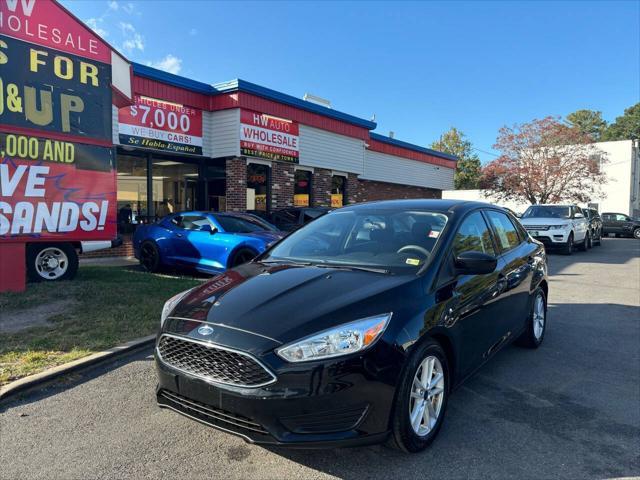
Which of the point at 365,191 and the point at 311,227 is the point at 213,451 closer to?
the point at 311,227

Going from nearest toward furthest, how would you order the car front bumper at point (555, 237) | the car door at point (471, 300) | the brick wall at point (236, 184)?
the car door at point (471, 300), the brick wall at point (236, 184), the car front bumper at point (555, 237)

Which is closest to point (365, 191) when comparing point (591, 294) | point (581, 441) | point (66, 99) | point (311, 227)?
point (591, 294)

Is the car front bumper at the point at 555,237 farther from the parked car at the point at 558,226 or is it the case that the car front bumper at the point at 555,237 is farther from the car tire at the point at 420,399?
the car tire at the point at 420,399

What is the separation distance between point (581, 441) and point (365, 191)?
62.4 ft

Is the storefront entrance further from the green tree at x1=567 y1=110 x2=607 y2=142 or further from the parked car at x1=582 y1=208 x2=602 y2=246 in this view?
the green tree at x1=567 y1=110 x2=607 y2=142

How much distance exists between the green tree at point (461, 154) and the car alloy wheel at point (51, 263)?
4827cm

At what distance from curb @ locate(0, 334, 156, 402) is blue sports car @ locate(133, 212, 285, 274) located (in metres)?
3.95

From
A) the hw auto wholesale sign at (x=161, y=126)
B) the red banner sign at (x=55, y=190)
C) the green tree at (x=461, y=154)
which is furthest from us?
the green tree at (x=461, y=154)

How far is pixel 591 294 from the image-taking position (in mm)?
8289

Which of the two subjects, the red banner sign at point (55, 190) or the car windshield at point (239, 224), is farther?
the car windshield at point (239, 224)

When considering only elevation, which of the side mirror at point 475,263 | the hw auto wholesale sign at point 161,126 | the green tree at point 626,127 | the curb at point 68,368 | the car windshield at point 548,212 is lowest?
the curb at point 68,368

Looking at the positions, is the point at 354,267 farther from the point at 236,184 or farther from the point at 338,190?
the point at 338,190

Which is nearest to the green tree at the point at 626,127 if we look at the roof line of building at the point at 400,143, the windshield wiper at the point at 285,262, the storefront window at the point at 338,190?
the roof line of building at the point at 400,143

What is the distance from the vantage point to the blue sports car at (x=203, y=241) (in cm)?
877
